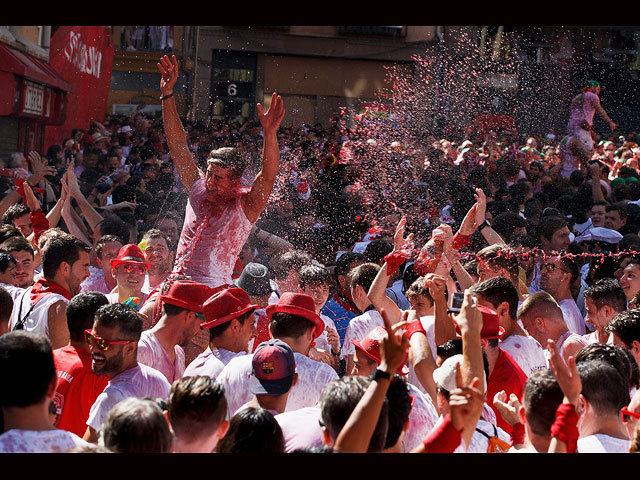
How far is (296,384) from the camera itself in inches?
134

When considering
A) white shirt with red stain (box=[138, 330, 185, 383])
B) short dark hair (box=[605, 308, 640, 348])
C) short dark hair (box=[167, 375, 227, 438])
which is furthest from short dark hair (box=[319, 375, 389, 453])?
short dark hair (box=[605, 308, 640, 348])

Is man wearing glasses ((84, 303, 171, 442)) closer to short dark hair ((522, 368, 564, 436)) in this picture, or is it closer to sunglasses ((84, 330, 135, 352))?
sunglasses ((84, 330, 135, 352))

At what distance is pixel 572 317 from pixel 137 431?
3466 mm

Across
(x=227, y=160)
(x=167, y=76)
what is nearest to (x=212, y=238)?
(x=227, y=160)

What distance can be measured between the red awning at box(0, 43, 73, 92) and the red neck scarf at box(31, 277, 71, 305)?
7753mm

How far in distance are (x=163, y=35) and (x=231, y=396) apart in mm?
24155

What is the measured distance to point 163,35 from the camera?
84.7ft

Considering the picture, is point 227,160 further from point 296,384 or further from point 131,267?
point 296,384

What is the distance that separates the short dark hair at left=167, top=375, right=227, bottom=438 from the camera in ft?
8.34

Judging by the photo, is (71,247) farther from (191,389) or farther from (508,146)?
(508,146)

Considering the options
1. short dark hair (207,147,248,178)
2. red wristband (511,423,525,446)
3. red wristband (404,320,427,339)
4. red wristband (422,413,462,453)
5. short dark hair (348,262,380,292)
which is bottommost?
red wristband (511,423,525,446)

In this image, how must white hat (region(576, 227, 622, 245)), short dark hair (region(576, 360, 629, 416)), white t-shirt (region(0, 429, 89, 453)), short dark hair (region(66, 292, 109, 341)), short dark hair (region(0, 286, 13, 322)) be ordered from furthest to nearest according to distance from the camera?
white hat (region(576, 227, 622, 245)) < short dark hair (region(0, 286, 13, 322)) < short dark hair (region(66, 292, 109, 341)) < short dark hair (region(576, 360, 629, 416)) < white t-shirt (region(0, 429, 89, 453))

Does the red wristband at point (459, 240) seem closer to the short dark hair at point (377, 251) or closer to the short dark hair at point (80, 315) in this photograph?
the short dark hair at point (377, 251)

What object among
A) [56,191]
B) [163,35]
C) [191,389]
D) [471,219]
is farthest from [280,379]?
[163,35]
